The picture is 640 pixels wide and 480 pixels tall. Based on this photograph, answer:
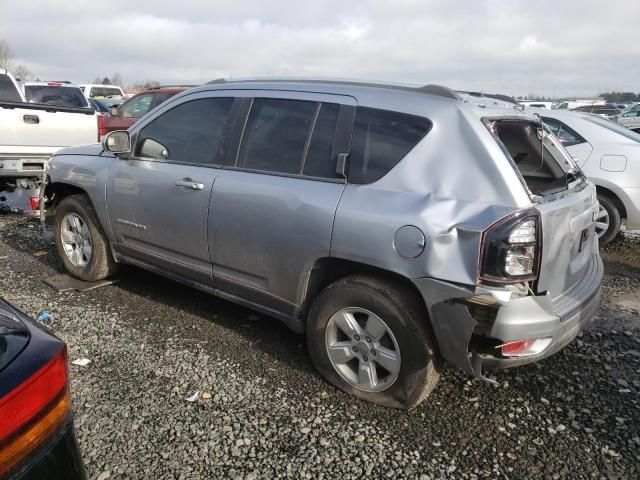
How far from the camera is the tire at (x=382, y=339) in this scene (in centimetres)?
274

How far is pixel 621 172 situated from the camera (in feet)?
20.2

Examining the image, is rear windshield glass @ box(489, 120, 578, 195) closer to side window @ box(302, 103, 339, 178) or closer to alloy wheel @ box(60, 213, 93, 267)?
side window @ box(302, 103, 339, 178)

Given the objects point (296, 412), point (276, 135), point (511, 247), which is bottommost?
point (296, 412)

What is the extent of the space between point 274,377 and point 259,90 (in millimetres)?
1924

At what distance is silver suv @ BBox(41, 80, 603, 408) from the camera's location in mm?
2531

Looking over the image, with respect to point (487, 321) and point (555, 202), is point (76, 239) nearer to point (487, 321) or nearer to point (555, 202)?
point (487, 321)

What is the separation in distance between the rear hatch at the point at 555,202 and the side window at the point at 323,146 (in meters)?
0.90

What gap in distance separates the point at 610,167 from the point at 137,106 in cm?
954

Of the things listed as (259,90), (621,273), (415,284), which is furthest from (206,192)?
(621,273)

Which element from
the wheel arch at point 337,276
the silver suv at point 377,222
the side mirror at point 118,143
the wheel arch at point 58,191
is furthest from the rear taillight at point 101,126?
the wheel arch at point 337,276

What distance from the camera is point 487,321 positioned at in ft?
8.14

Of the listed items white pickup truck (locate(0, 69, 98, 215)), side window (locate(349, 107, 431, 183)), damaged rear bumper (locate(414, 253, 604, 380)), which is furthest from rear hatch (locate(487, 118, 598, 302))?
white pickup truck (locate(0, 69, 98, 215))

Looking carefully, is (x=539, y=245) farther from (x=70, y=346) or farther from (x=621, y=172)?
(x=621, y=172)


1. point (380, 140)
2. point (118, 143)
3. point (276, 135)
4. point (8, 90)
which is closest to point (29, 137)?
point (8, 90)
